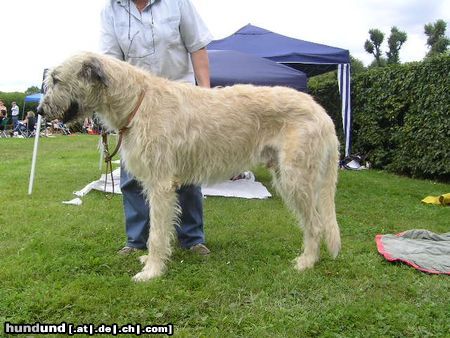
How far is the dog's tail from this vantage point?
404 centimetres

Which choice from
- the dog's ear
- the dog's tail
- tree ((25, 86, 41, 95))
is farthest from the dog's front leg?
tree ((25, 86, 41, 95))

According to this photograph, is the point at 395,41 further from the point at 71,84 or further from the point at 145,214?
the point at 71,84

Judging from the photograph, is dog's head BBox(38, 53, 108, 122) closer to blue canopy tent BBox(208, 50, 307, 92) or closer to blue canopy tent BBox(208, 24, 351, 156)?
blue canopy tent BBox(208, 50, 307, 92)

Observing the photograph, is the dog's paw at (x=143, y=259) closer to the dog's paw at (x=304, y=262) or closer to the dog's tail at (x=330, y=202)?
the dog's paw at (x=304, y=262)

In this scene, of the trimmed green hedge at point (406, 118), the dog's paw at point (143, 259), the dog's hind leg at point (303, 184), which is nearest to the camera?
the dog's hind leg at point (303, 184)

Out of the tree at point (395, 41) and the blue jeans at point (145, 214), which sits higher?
the tree at point (395, 41)

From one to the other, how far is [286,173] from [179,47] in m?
1.54

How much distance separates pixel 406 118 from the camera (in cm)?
1040

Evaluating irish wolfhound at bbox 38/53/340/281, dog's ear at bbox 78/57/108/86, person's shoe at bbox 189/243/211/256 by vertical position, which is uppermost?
dog's ear at bbox 78/57/108/86

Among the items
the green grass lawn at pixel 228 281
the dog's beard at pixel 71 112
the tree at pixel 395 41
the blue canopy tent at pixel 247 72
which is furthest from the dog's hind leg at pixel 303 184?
the tree at pixel 395 41

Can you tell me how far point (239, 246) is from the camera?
185 inches

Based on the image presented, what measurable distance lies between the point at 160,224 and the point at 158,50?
5.11ft

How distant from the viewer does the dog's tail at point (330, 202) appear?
4.04 meters

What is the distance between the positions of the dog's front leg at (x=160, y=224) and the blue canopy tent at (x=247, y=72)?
3.86 m
